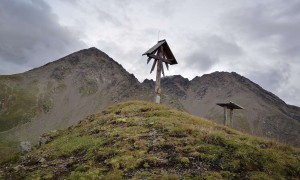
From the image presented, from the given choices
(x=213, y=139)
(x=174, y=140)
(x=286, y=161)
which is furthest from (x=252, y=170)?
(x=174, y=140)

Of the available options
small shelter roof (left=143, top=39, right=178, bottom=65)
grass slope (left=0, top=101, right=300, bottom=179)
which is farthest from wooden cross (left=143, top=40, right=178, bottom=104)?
grass slope (left=0, top=101, right=300, bottom=179)

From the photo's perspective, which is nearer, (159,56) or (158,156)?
(158,156)

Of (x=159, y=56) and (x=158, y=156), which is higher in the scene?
(x=159, y=56)

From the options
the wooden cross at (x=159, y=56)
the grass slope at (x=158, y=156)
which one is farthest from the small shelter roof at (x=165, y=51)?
the grass slope at (x=158, y=156)

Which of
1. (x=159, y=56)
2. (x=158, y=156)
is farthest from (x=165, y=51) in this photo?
(x=158, y=156)

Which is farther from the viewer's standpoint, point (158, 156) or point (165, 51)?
point (165, 51)

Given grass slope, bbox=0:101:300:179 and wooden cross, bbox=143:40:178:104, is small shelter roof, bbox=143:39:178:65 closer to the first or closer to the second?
wooden cross, bbox=143:40:178:104

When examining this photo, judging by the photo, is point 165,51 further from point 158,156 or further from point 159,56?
point 158,156

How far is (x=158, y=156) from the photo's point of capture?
57.2 feet

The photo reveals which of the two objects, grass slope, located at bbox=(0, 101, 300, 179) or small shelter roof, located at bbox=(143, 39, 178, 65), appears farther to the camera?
small shelter roof, located at bbox=(143, 39, 178, 65)

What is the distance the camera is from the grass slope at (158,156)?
15430 millimetres

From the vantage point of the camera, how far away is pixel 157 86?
33.8 m

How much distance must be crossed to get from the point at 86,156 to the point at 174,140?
531 cm

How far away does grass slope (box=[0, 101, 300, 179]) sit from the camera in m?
→ 15.4
